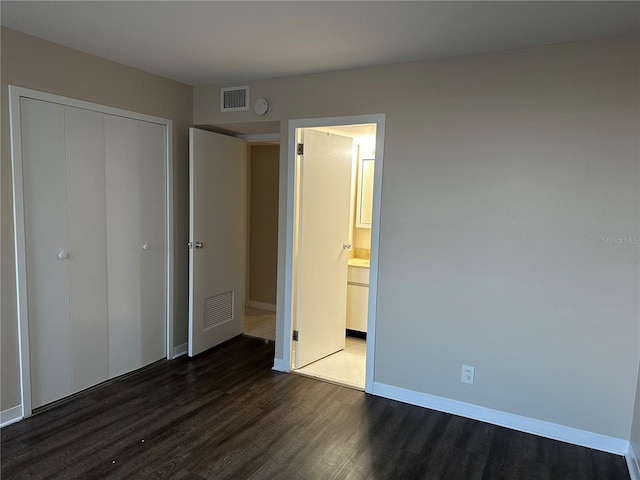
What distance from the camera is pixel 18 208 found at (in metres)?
2.53

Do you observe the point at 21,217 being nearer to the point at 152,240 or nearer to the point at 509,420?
the point at 152,240

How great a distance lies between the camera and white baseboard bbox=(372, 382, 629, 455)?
2.49 m

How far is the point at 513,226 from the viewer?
2611mm

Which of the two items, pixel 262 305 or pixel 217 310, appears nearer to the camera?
pixel 217 310

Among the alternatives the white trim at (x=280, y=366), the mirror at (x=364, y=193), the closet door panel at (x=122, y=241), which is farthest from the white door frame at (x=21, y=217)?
the mirror at (x=364, y=193)

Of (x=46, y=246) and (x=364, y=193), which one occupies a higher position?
(x=364, y=193)

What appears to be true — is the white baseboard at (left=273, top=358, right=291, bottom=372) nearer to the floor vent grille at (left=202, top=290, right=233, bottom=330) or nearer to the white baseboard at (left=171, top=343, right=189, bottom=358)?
the floor vent grille at (left=202, top=290, right=233, bottom=330)

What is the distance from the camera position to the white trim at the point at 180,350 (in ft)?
12.3

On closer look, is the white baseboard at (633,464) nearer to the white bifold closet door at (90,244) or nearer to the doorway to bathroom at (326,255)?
the doorway to bathroom at (326,255)

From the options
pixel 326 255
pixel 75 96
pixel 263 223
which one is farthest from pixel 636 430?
pixel 263 223

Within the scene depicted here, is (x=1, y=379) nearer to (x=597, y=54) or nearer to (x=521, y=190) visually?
(x=521, y=190)

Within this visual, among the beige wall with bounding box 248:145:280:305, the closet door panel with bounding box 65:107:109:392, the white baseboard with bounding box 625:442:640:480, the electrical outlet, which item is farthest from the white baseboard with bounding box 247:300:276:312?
the white baseboard with bounding box 625:442:640:480

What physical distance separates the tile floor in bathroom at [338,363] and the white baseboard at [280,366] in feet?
0.27

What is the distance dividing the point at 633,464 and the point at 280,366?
235 centimetres
